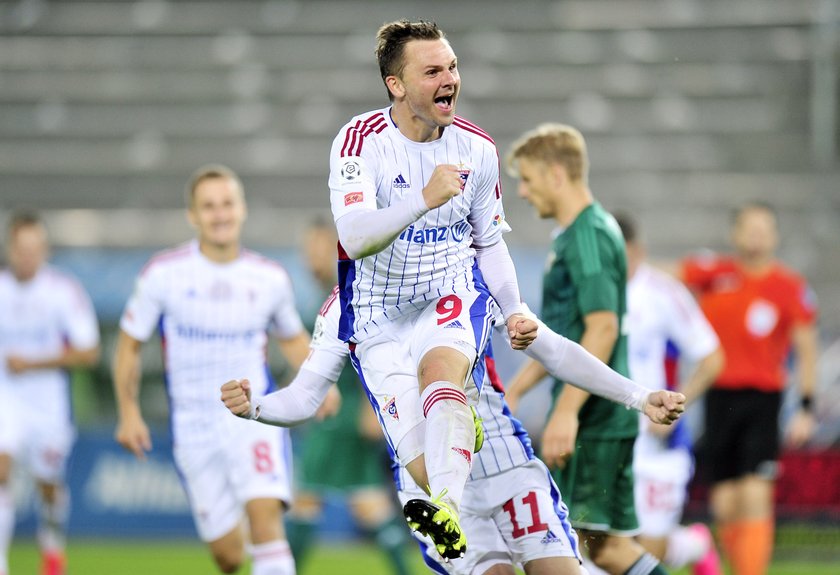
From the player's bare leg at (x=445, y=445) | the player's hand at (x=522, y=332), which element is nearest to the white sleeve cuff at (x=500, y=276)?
the player's hand at (x=522, y=332)

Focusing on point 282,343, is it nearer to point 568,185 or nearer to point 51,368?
point 568,185

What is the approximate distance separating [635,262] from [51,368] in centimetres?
494

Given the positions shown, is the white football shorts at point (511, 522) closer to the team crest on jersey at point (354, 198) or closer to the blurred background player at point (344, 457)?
the team crest on jersey at point (354, 198)

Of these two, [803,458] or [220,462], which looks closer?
[220,462]

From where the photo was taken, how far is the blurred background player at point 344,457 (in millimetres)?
9906

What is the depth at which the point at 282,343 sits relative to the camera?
750cm

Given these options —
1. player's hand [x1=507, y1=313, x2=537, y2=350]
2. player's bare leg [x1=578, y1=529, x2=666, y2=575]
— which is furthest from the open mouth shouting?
player's bare leg [x1=578, y1=529, x2=666, y2=575]

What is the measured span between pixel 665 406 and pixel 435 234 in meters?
1.09

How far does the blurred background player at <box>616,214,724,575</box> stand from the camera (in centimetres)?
812

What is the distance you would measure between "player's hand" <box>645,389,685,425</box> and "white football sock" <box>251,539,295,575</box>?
101 inches

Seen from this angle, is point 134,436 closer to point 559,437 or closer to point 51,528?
point 559,437

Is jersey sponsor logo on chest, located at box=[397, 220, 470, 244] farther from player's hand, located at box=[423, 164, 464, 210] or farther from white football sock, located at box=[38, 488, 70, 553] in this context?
white football sock, located at box=[38, 488, 70, 553]

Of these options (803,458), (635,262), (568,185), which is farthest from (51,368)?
(803,458)

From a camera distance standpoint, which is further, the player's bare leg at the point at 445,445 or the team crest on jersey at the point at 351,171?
the team crest on jersey at the point at 351,171
